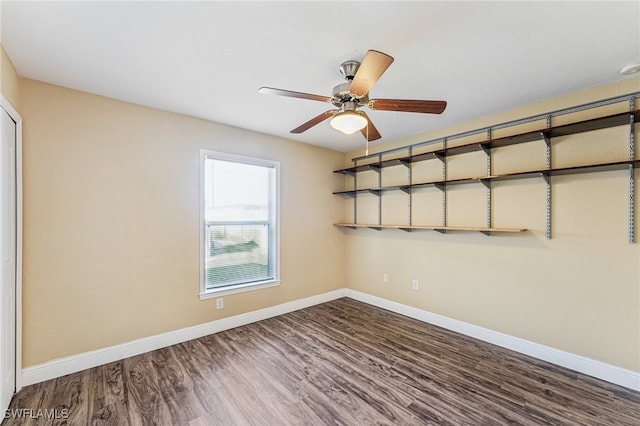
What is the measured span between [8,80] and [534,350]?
491cm

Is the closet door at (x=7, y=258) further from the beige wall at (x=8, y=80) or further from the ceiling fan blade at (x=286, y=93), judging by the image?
the ceiling fan blade at (x=286, y=93)

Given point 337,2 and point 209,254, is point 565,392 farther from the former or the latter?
point 209,254

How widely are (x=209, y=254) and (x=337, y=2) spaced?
2801 millimetres

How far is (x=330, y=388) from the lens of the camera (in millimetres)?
2221

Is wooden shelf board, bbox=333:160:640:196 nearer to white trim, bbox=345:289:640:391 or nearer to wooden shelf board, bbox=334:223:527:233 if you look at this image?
wooden shelf board, bbox=334:223:527:233

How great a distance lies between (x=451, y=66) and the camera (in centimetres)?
206

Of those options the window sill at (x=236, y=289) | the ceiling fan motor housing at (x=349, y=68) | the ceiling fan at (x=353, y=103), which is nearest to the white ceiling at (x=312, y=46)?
the ceiling fan motor housing at (x=349, y=68)

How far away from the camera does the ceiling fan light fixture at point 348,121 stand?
6.40 ft

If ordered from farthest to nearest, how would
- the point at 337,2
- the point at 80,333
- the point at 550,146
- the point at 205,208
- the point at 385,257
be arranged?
the point at 385,257, the point at 205,208, the point at 550,146, the point at 80,333, the point at 337,2

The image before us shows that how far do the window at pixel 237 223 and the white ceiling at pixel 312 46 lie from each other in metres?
0.97

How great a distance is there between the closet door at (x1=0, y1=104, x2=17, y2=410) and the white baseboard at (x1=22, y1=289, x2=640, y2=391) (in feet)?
0.90

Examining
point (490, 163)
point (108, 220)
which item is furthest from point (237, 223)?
point (490, 163)

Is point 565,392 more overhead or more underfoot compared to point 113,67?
more underfoot

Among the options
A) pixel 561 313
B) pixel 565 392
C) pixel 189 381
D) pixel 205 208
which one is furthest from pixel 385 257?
pixel 189 381
